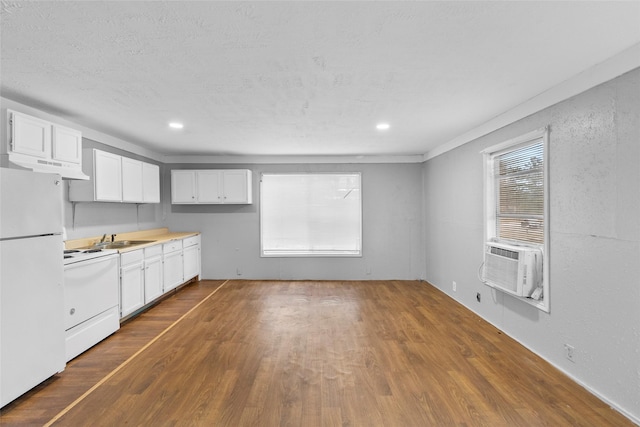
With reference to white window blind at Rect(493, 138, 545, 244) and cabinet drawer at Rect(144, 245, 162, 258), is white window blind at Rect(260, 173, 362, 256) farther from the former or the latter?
white window blind at Rect(493, 138, 545, 244)

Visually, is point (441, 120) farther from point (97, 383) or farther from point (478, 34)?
point (97, 383)

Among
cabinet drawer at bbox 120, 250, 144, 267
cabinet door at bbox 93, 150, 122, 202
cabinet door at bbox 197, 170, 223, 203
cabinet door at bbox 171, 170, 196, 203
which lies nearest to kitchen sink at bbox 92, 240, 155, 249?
cabinet drawer at bbox 120, 250, 144, 267

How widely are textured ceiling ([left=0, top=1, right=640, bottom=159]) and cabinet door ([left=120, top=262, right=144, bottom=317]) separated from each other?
183cm

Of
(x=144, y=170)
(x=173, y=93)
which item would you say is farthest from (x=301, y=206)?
(x=173, y=93)

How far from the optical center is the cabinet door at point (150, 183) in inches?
201

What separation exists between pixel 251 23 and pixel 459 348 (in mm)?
3336

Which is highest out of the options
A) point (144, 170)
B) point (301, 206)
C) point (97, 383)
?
point (144, 170)

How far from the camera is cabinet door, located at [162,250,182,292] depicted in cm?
495

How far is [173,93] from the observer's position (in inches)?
115

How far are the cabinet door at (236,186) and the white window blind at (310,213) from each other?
1.56ft

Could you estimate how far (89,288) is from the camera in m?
3.23

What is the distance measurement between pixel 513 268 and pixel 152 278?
452cm

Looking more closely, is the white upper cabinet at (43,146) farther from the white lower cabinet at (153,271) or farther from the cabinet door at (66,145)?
the white lower cabinet at (153,271)

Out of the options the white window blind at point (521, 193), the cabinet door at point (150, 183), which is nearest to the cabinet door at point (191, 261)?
the cabinet door at point (150, 183)
